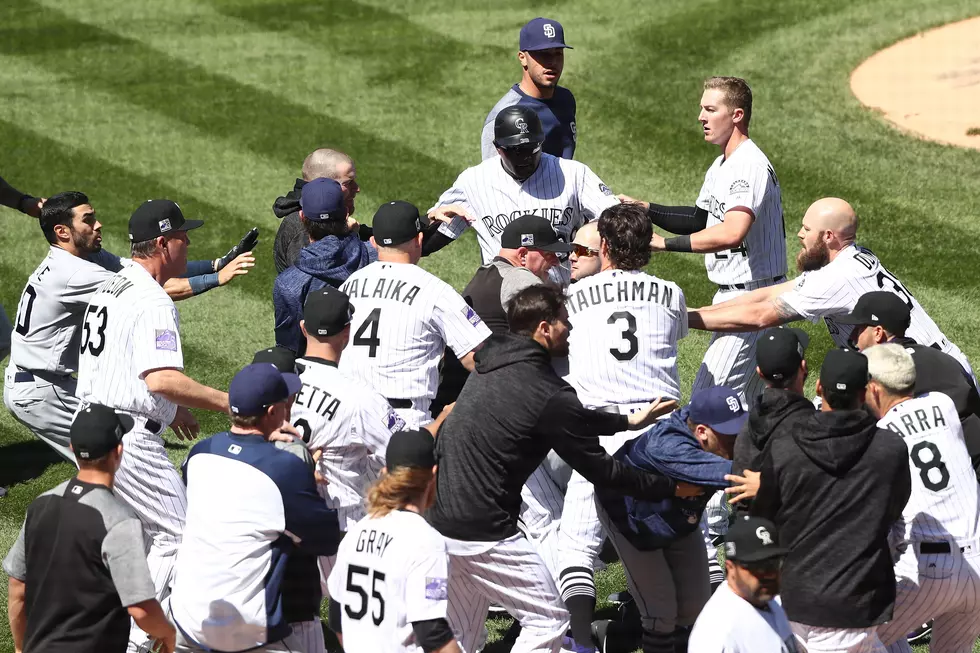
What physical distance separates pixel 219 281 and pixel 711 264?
2913mm

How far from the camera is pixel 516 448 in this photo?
214 inches

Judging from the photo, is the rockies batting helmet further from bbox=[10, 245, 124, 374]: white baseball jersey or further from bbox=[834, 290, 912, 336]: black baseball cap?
bbox=[10, 245, 124, 374]: white baseball jersey

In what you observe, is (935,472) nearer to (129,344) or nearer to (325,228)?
(325,228)

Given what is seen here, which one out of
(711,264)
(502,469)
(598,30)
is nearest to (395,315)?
(502,469)

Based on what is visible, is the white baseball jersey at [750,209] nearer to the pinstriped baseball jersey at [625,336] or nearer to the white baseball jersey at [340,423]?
the pinstriped baseball jersey at [625,336]

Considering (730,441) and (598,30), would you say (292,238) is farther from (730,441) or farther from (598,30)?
(598,30)

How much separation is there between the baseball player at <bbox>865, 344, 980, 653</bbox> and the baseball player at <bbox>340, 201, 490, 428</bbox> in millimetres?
1946

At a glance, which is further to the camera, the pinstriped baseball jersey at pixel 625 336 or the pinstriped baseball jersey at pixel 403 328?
the pinstriped baseball jersey at pixel 403 328

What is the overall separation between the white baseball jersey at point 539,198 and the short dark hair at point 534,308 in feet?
6.48

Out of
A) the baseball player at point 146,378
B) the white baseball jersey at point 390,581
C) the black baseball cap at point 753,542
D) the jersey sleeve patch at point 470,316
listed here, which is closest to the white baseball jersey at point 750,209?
the jersey sleeve patch at point 470,316

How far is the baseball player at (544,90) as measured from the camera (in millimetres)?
8578

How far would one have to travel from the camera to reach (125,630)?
16.6 feet

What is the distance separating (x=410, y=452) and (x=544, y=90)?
4470mm

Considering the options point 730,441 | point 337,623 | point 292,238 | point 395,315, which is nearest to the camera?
point 337,623
